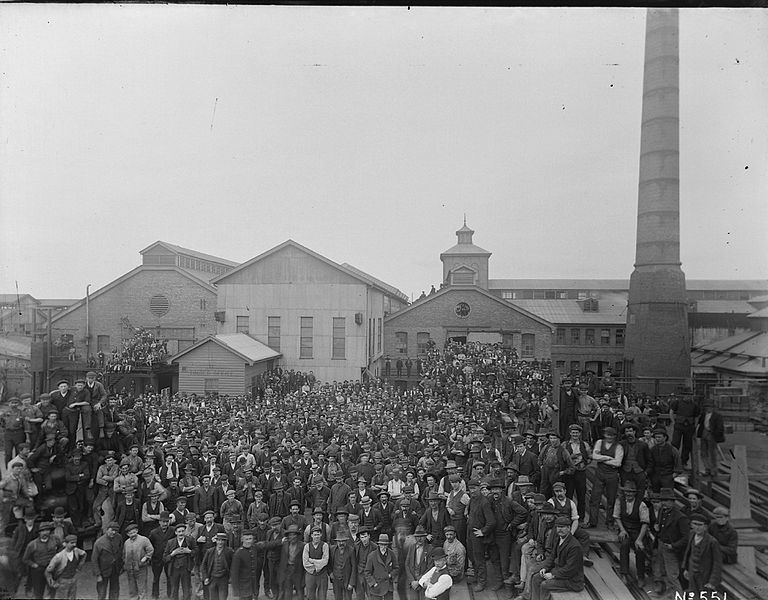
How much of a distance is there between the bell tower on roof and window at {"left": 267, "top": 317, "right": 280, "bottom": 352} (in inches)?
70.0

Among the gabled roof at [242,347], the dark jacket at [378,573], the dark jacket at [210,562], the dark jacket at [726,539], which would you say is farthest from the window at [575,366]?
the dark jacket at [210,562]

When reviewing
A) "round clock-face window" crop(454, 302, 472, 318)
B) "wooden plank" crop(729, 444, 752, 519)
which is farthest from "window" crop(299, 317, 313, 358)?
"wooden plank" crop(729, 444, 752, 519)

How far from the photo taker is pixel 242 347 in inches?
171

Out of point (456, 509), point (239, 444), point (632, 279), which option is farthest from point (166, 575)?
point (632, 279)

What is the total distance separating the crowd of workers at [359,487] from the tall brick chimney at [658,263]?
1.03 ft

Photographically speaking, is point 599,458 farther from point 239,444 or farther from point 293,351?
point 239,444

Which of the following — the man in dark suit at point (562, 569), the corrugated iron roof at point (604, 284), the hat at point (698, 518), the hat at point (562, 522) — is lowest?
the man in dark suit at point (562, 569)

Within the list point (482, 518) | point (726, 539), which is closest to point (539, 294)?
point (482, 518)

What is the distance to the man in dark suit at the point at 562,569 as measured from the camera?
11.2 ft

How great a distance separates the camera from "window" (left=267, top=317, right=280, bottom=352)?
439cm

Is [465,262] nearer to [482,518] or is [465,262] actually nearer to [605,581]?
[482,518]

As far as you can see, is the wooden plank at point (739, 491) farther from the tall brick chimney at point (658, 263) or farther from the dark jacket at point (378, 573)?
the dark jacket at point (378, 573)

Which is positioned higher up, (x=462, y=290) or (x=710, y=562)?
(x=462, y=290)

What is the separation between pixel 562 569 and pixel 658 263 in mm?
2799
